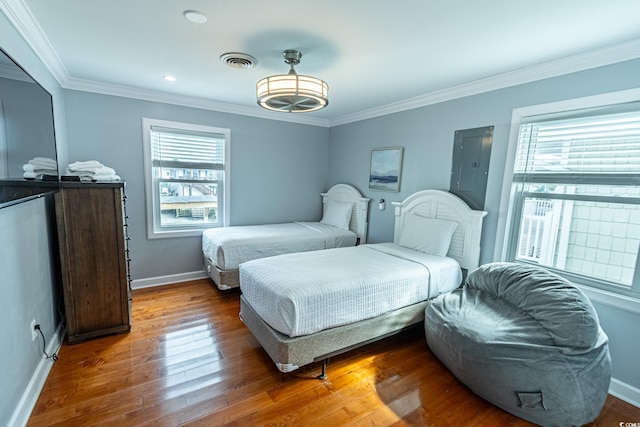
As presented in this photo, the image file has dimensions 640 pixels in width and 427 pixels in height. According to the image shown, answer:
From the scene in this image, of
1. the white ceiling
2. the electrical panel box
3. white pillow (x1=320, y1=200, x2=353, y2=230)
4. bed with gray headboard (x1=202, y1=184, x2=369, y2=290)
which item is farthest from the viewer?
white pillow (x1=320, y1=200, x2=353, y2=230)

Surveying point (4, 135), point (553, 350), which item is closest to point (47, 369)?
point (4, 135)

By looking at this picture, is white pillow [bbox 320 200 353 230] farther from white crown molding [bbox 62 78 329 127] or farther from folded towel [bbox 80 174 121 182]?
folded towel [bbox 80 174 121 182]

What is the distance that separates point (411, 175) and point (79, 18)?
3260 mm

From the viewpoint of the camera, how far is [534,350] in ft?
5.70

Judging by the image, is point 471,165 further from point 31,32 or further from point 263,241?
point 31,32

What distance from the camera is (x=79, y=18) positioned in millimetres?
1813

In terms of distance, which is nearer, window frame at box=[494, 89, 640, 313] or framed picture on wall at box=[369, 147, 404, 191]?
window frame at box=[494, 89, 640, 313]

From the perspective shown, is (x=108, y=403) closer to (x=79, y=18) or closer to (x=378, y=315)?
(x=378, y=315)

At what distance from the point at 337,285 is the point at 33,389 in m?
2.02

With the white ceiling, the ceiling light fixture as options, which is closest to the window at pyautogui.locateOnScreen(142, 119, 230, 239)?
the white ceiling

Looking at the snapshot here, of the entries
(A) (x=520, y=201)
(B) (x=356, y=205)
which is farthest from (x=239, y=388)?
(B) (x=356, y=205)

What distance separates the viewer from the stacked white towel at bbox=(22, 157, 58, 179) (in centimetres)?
157

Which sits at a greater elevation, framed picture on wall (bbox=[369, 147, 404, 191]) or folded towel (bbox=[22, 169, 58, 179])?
framed picture on wall (bbox=[369, 147, 404, 191])

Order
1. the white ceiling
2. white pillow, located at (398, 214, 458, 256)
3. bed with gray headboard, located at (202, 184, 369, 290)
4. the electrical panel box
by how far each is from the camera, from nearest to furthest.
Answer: the white ceiling < the electrical panel box < white pillow, located at (398, 214, 458, 256) < bed with gray headboard, located at (202, 184, 369, 290)
